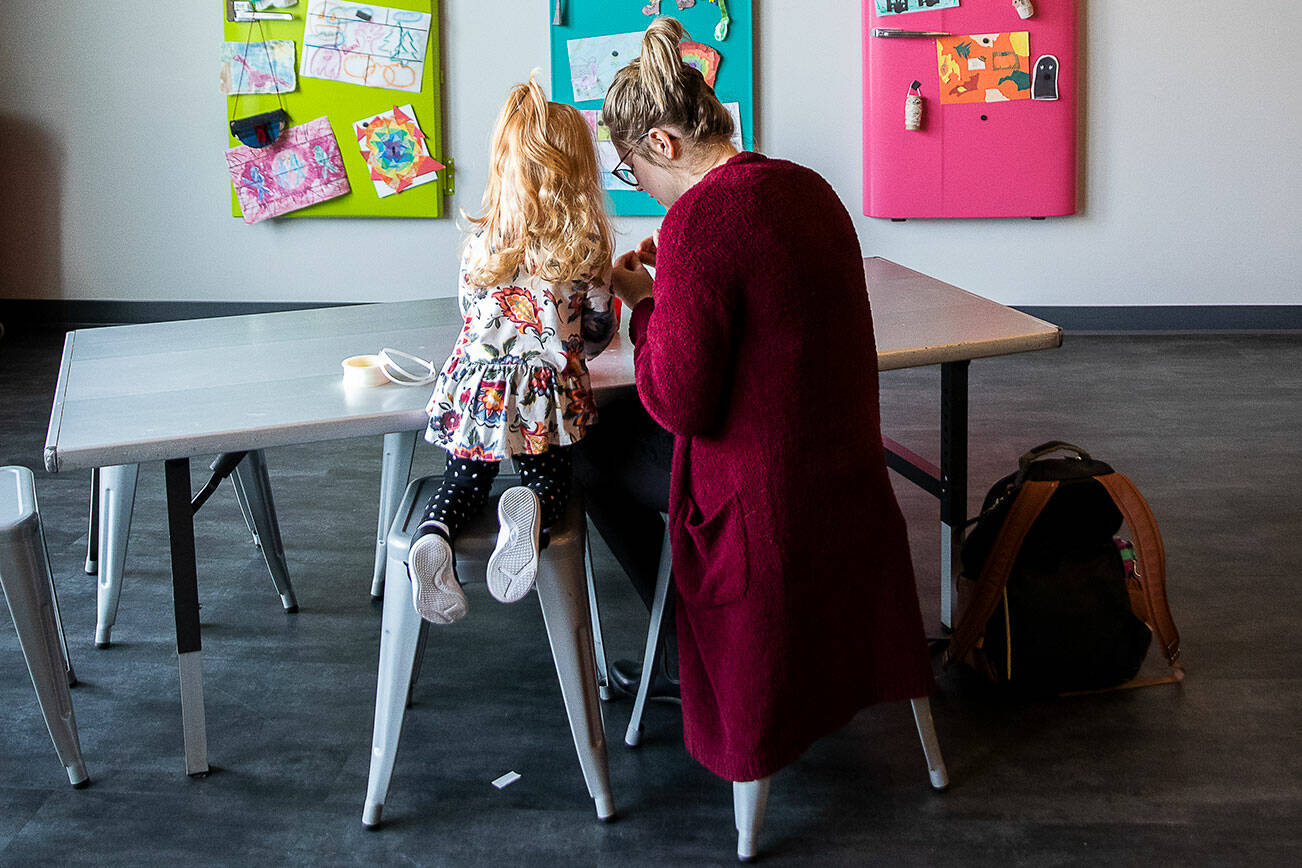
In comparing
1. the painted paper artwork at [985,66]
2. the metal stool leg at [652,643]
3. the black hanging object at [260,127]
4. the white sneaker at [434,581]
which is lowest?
the metal stool leg at [652,643]

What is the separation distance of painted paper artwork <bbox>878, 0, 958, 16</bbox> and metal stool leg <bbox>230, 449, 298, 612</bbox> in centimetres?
330

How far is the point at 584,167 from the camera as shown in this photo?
1.85 m

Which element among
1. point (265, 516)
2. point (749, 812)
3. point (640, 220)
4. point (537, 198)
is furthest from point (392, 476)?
point (640, 220)

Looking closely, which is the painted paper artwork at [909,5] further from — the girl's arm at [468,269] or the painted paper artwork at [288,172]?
the girl's arm at [468,269]

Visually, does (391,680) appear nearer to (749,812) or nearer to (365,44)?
(749,812)

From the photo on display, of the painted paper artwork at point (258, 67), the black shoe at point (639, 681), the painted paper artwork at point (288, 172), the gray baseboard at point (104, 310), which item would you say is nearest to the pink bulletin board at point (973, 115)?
the painted paper artwork at point (288, 172)

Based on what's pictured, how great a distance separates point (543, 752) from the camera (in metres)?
2.15

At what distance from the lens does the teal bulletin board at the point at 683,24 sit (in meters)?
5.01

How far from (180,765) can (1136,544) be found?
1719mm

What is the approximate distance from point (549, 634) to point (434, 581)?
213mm

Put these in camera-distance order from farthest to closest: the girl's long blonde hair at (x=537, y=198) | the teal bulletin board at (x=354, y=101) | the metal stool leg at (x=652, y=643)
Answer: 1. the teal bulletin board at (x=354, y=101)
2. the metal stool leg at (x=652, y=643)
3. the girl's long blonde hair at (x=537, y=198)

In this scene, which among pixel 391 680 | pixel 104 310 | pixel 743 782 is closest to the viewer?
pixel 743 782

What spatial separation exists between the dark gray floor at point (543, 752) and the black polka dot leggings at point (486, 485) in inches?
19.0

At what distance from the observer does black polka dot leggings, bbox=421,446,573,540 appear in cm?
185
